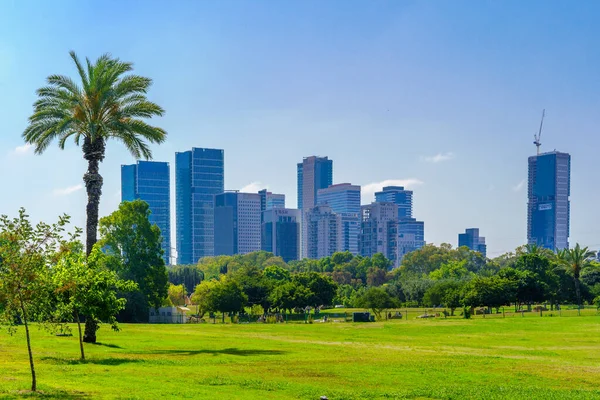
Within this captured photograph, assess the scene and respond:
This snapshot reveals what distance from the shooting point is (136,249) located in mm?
94375

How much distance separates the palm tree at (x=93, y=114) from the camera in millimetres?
46875

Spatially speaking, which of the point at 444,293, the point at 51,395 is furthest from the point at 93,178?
the point at 444,293

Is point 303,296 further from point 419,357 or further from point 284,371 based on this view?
point 284,371

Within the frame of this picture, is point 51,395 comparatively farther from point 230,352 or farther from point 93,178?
point 93,178

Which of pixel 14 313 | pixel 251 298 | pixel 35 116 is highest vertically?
pixel 35 116

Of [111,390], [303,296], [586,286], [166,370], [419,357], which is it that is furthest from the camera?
[586,286]

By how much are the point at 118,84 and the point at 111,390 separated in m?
27.3

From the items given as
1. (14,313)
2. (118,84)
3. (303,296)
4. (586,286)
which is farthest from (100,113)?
(586,286)

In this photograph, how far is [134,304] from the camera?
3497 inches

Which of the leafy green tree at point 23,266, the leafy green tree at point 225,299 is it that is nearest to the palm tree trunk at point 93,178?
the leafy green tree at point 23,266

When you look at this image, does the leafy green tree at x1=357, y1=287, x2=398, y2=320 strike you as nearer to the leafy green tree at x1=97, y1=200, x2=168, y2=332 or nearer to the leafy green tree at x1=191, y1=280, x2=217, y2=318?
the leafy green tree at x1=191, y1=280, x2=217, y2=318

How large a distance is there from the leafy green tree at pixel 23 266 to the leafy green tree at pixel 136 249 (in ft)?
224

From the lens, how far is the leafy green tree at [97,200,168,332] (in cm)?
9312

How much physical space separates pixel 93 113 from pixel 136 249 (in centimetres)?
4934
